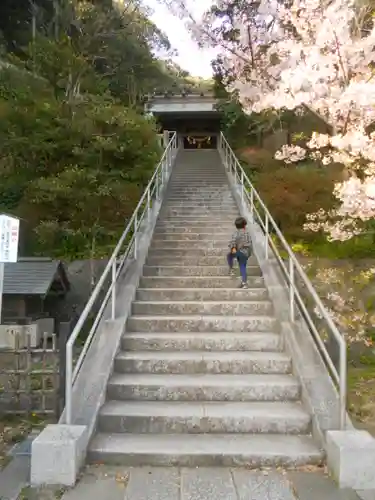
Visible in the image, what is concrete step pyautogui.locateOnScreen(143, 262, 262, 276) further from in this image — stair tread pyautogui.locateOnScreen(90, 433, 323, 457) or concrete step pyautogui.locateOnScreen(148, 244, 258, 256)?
stair tread pyautogui.locateOnScreen(90, 433, 323, 457)

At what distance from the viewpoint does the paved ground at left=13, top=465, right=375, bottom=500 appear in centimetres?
318

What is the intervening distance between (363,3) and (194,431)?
390 inches

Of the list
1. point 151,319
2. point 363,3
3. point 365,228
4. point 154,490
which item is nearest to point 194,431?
point 154,490

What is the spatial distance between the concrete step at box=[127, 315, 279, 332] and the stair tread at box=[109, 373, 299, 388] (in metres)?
0.79

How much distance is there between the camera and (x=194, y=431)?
4.00m

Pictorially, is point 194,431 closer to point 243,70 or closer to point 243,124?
point 243,70

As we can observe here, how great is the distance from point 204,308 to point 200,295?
45cm

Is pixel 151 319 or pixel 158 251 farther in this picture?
pixel 158 251

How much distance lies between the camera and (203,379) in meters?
4.57

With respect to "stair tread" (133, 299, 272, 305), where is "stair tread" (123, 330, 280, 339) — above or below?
below

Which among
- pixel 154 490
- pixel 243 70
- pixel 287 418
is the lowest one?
pixel 154 490

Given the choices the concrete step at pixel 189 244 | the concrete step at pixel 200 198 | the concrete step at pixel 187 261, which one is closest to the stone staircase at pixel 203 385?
the concrete step at pixel 187 261

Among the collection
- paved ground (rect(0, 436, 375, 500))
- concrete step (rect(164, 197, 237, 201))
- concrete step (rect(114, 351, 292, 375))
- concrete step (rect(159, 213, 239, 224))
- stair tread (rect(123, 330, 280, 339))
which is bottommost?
paved ground (rect(0, 436, 375, 500))

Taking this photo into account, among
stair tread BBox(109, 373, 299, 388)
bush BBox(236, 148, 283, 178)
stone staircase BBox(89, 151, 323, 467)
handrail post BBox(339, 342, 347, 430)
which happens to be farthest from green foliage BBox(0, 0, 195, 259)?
handrail post BBox(339, 342, 347, 430)
